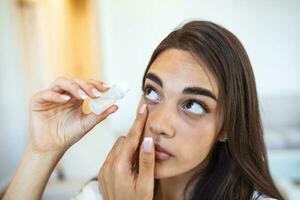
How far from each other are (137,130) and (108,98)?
0.33 ft

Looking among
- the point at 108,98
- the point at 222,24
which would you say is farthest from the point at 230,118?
the point at 222,24

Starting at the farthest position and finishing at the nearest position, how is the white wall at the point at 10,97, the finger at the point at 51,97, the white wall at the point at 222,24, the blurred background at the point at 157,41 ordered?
the white wall at the point at 222,24, the blurred background at the point at 157,41, the white wall at the point at 10,97, the finger at the point at 51,97

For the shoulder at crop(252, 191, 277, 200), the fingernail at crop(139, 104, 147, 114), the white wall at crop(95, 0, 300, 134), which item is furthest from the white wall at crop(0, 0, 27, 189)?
the shoulder at crop(252, 191, 277, 200)

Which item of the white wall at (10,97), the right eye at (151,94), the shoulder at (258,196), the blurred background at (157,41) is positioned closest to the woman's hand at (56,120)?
the right eye at (151,94)

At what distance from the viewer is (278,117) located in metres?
2.85

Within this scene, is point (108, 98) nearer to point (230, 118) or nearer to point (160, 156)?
point (160, 156)

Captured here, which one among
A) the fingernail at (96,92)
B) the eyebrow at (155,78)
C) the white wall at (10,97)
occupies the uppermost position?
the eyebrow at (155,78)

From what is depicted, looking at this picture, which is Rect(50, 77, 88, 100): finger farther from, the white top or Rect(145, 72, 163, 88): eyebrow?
the white top

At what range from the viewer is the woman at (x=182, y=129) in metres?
0.69

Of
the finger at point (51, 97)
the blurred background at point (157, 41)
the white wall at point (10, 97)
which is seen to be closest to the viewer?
the finger at point (51, 97)

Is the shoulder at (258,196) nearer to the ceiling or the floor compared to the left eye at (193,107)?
nearer to the floor

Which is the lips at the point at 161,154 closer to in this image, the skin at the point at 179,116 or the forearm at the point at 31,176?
the skin at the point at 179,116

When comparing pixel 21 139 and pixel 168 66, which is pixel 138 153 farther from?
pixel 21 139

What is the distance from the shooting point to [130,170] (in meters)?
0.68
